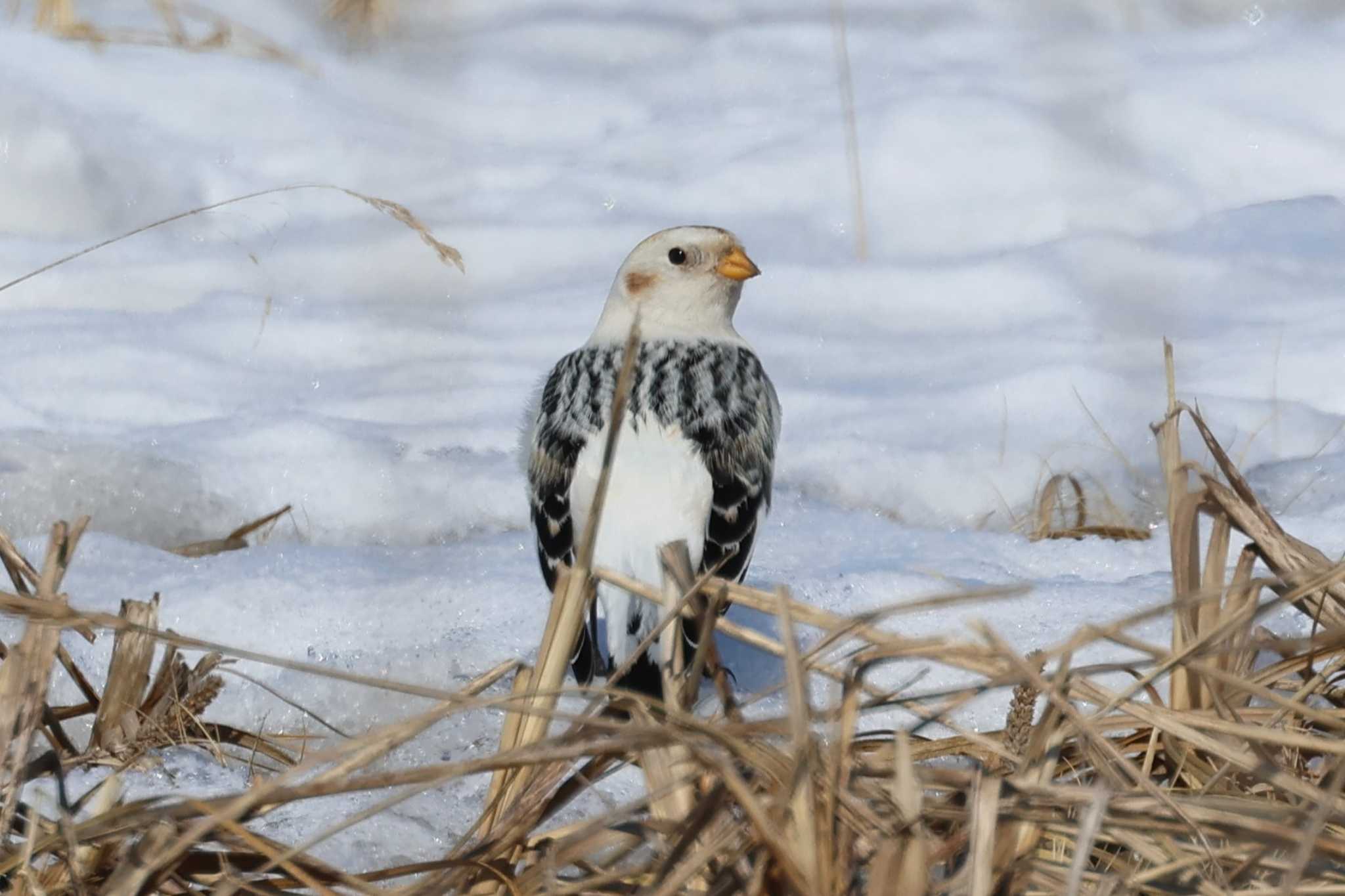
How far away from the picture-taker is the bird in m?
2.52

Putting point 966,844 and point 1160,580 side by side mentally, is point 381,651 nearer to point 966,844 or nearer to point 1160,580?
point 1160,580

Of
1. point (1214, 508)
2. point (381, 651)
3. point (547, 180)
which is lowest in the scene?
point (381, 651)

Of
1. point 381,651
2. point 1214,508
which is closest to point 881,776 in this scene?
point 1214,508

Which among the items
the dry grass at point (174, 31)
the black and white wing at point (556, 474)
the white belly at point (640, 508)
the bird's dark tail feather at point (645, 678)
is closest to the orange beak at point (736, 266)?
the black and white wing at point (556, 474)

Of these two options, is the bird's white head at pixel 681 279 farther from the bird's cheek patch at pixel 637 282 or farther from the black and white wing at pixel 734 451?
the black and white wing at pixel 734 451

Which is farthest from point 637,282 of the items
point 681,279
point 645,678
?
point 645,678

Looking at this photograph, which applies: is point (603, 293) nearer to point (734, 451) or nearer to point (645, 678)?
point (734, 451)

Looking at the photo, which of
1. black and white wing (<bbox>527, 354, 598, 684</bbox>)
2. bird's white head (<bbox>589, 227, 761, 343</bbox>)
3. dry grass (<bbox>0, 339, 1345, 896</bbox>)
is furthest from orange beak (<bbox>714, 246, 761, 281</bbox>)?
dry grass (<bbox>0, 339, 1345, 896</bbox>)

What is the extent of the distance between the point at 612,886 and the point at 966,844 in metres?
0.25

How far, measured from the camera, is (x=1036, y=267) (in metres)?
Answer: 4.97

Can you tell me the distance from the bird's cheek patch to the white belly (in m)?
0.50

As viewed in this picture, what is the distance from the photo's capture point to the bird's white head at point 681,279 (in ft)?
10.2

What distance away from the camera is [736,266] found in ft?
10.2

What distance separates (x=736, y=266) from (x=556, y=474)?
25.4 inches
